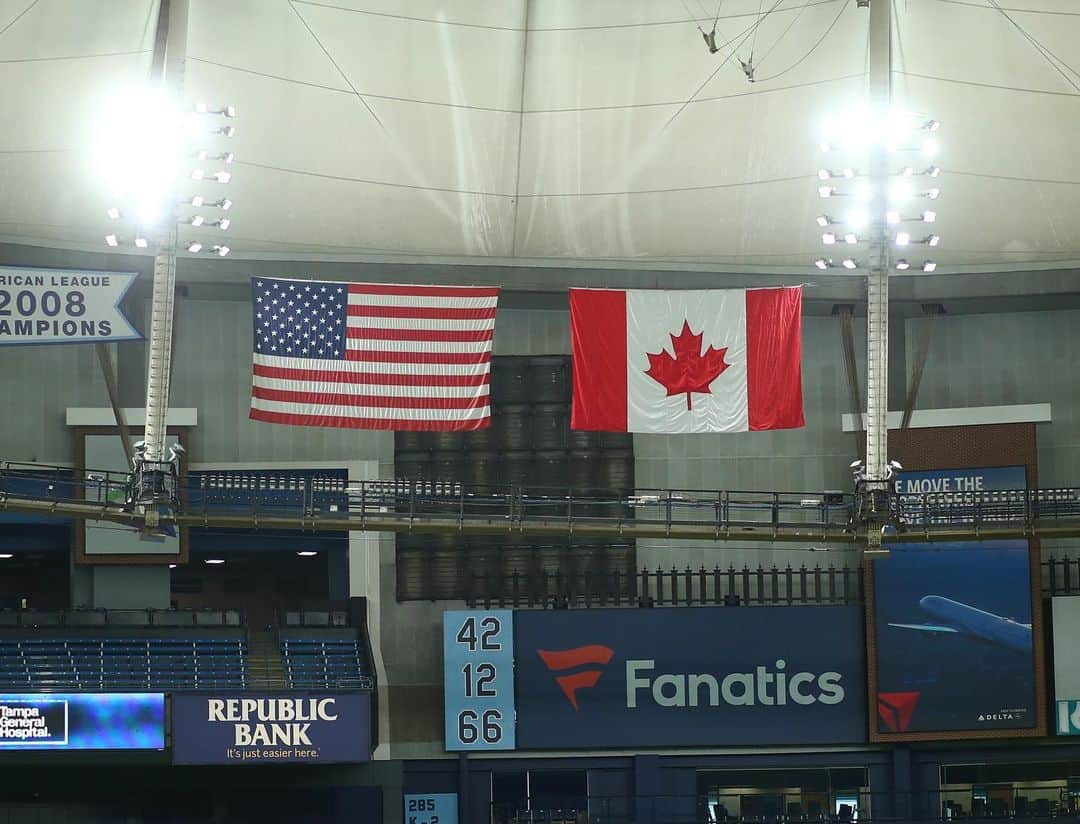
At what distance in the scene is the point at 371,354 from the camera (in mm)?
33531

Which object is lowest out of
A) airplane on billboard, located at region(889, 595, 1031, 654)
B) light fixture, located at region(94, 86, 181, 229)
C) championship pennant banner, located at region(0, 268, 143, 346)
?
airplane on billboard, located at region(889, 595, 1031, 654)

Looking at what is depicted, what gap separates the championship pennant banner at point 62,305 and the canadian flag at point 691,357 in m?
8.61

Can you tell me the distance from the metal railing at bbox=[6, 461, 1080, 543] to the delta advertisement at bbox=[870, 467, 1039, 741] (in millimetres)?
1202

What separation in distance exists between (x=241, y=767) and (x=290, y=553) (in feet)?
30.5

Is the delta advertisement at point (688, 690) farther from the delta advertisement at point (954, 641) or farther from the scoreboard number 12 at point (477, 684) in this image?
the delta advertisement at point (954, 641)

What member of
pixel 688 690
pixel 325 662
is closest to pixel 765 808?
pixel 688 690

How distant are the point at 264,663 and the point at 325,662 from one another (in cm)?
133

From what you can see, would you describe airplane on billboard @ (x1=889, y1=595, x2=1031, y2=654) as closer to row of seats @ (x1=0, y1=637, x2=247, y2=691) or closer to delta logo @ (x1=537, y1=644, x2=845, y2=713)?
delta logo @ (x1=537, y1=644, x2=845, y2=713)

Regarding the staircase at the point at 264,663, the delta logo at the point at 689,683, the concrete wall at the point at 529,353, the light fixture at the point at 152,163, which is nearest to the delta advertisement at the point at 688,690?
the delta logo at the point at 689,683

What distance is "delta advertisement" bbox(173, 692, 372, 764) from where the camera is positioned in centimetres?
3612

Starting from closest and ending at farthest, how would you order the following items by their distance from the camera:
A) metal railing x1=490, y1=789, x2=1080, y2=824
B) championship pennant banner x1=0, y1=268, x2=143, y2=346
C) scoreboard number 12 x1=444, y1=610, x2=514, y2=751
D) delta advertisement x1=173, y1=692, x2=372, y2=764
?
championship pennant banner x1=0, y1=268, x2=143, y2=346
delta advertisement x1=173, y1=692, x2=372, y2=764
metal railing x1=490, y1=789, x2=1080, y2=824
scoreboard number 12 x1=444, y1=610, x2=514, y2=751

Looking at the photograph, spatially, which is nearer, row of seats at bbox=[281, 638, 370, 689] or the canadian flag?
the canadian flag

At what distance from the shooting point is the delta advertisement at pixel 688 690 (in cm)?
3978

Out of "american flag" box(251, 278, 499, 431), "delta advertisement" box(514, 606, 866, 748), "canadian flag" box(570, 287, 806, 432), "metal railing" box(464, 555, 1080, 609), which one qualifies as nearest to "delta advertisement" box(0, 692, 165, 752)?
"american flag" box(251, 278, 499, 431)
